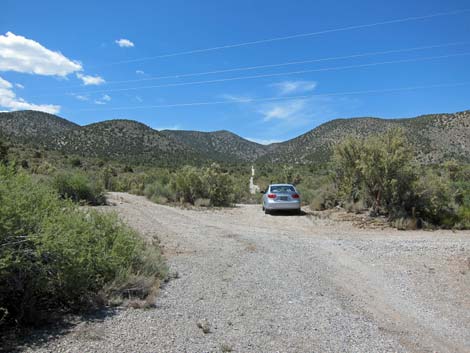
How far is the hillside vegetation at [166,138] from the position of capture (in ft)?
227

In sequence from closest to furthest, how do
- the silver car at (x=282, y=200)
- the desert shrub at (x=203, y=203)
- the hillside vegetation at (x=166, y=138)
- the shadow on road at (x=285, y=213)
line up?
the silver car at (x=282, y=200) < the shadow on road at (x=285, y=213) < the desert shrub at (x=203, y=203) < the hillside vegetation at (x=166, y=138)

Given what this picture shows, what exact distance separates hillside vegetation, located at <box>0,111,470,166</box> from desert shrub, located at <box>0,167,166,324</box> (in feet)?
196

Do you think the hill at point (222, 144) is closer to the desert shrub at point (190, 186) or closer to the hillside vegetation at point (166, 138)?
the hillside vegetation at point (166, 138)

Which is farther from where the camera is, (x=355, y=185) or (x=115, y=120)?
(x=115, y=120)

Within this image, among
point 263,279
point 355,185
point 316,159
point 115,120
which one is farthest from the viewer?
point 115,120

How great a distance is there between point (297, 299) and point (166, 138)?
9687 cm

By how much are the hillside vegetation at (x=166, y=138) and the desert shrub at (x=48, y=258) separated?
59.7m

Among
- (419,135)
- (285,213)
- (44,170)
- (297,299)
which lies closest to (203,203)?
(285,213)

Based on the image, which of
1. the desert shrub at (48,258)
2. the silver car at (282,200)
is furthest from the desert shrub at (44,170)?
the desert shrub at (48,258)

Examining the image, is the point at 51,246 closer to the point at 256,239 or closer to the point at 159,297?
the point at 159,297

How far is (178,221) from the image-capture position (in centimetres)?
1658

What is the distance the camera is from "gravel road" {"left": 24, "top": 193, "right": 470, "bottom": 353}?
5.36 metres

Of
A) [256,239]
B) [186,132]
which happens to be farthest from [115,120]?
[256,239]

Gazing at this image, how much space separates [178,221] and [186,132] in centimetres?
12235
